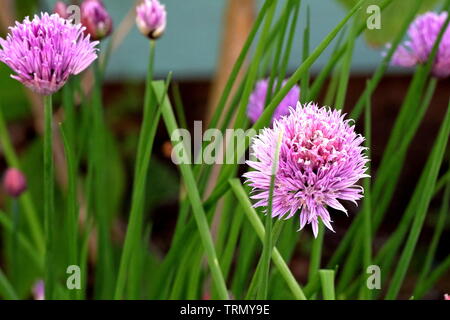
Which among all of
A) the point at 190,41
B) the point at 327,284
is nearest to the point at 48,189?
the point at 327,284

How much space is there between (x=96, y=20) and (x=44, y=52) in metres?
0.24

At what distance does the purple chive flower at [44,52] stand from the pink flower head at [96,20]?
212 millimetres

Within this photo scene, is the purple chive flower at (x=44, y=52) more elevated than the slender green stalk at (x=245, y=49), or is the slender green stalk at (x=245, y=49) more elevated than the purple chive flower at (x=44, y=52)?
the slender green stalk at (x=245, y=49)

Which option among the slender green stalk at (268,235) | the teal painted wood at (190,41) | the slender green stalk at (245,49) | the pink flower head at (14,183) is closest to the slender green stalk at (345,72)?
the slender green stalk at (245,49)

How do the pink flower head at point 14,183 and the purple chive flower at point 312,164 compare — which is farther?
the pink flower head at point 14,183

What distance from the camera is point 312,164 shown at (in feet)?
1.21

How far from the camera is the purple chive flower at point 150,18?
0.61 m

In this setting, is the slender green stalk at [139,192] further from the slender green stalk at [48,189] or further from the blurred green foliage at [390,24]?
the blurred green foliage at [390,24]

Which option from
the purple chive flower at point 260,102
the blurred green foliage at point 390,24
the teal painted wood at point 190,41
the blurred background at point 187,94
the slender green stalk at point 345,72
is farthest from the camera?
the teal painted wood at point 190,41

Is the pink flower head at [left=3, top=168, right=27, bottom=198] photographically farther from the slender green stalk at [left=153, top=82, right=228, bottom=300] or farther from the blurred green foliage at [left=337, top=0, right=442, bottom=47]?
the blurred green foliage at [left=337, top=0, right=442, bottom=47]

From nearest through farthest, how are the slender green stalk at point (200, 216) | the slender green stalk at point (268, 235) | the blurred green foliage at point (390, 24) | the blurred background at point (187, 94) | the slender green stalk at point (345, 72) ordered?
1. the slender green stalk at point (268, 235)
2. the slender green stalk at point (200, 216)
3. the slender green stalk at point (345, 72)
4. the blurred green foliage at point (390, 24)
5. the blurred background at point (187, 94)

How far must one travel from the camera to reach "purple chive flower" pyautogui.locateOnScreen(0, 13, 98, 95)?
1.39ft

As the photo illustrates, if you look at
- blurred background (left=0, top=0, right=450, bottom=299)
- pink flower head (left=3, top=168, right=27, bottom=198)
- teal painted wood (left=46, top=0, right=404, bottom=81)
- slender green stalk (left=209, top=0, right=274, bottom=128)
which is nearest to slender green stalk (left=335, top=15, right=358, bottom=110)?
slender green stalk (left=209, top=0, right=274, bottom=128)

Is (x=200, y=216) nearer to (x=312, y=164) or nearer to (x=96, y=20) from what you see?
(x=312, y=164)
